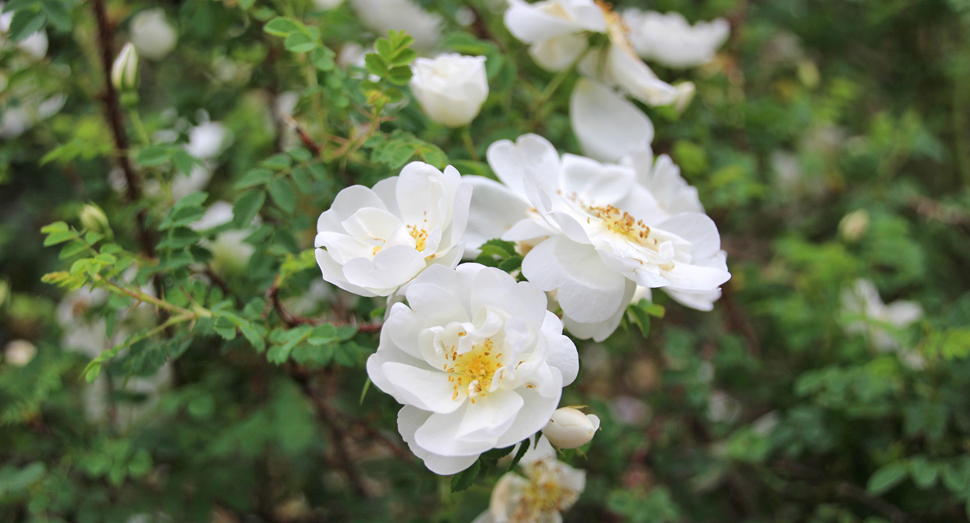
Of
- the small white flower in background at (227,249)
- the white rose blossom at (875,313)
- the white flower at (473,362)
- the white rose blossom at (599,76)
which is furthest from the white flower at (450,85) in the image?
the white rose blossom at (875,313)

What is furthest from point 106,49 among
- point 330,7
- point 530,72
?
point 530,72

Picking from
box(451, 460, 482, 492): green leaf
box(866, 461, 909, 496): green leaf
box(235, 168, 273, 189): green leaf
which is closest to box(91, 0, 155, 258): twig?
box(235, 168, 273, 189): green leaf

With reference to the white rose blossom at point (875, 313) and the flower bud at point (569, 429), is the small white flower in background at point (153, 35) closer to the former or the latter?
the flower bud at point (569, 429)

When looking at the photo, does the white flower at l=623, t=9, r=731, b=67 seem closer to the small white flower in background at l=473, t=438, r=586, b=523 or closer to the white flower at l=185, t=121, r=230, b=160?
the small white flower in background at l=473, t=438, r=586, b=523

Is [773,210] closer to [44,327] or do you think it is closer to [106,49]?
[106,49]

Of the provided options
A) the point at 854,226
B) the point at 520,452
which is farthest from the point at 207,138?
the point at 854,226

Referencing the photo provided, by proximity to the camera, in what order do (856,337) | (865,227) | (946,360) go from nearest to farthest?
(946,360) < (856,337) < (865,227)
